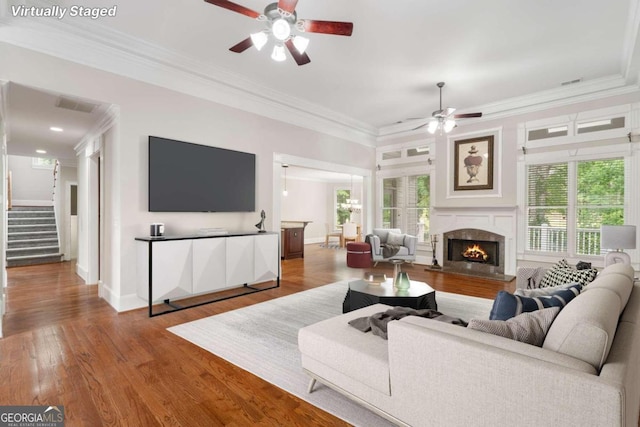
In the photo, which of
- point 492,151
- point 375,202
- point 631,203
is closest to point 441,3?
point 492,151

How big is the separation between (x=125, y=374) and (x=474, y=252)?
6.21 m

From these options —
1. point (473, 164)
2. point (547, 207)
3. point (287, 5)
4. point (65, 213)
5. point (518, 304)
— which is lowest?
point (518, 304)

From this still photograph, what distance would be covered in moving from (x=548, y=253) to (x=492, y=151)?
2.16 m

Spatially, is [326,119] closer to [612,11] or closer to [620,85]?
[612,11]

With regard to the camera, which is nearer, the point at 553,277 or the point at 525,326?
the point at 525,326

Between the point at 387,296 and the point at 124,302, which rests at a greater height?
the point at 387,296

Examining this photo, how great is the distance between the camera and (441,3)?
10.4ft

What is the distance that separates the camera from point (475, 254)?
6.50m

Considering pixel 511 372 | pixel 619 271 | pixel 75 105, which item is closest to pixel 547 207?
pixel 619 271

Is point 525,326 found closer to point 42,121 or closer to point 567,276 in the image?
point 567,276

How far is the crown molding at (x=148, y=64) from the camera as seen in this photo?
3251mm

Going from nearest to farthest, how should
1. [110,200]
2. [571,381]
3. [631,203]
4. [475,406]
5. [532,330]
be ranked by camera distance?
[571,381] < [475,406] < [532,330] < [110,200] < [631,203]

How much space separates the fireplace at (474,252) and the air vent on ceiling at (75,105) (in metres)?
6.56

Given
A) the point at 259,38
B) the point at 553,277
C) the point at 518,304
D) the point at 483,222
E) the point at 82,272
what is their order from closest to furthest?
the point at 518,304
the point at 259,38
the point at 553,277
the point at 82,272
the point at 483,222
